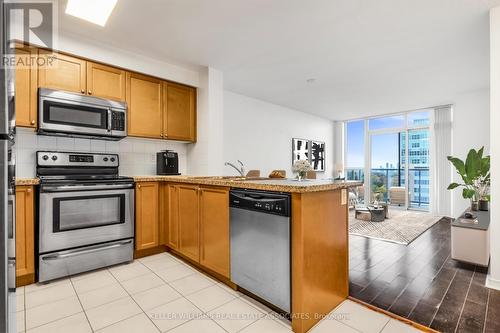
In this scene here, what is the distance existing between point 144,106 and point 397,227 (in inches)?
179

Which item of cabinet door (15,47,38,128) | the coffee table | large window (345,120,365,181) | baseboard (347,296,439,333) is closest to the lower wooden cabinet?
baseboard (347,296,439,333)

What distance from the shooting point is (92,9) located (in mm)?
2234

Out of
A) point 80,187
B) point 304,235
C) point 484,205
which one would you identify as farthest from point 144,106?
point 484,205

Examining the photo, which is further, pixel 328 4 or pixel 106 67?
pixel 106 67

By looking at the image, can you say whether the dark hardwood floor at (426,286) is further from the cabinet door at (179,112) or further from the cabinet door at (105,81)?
the cabinet door at (105,81)

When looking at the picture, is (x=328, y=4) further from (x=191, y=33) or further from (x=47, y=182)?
(x=47, y=182)

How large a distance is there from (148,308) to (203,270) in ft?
2.39

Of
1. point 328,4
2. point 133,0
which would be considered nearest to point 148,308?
point 133,0

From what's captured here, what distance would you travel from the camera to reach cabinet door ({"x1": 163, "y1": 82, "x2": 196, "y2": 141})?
3.44 meters

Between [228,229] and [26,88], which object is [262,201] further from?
[26,88]

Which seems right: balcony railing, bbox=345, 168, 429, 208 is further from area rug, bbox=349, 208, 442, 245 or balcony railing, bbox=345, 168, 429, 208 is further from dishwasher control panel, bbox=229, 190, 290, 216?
dishwasher control panel, bbox=229, 190, 290, 216

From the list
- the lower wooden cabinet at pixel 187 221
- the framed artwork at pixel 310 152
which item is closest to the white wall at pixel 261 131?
the framed artwork at pixel 310 152

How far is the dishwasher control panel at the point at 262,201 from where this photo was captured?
1646 mm

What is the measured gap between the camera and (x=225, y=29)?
2650 mm
